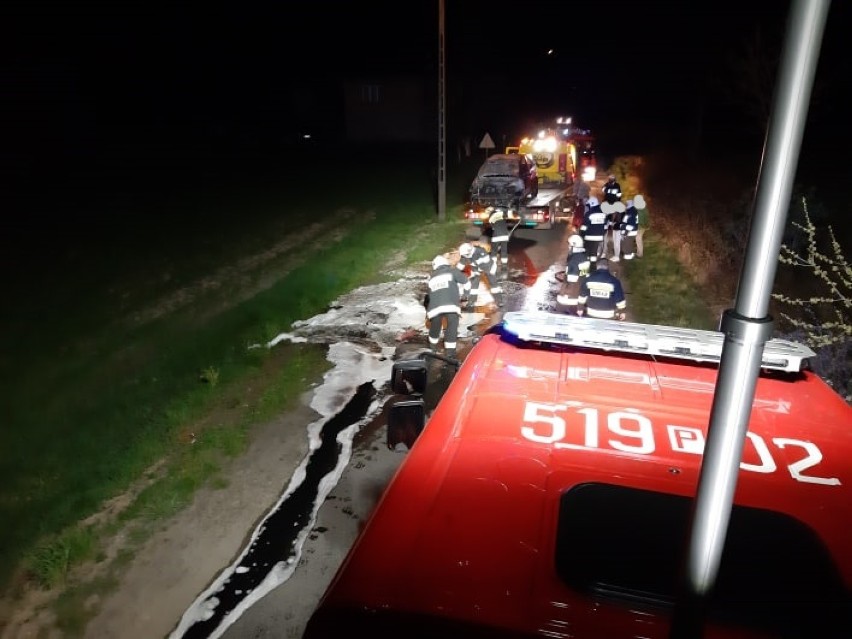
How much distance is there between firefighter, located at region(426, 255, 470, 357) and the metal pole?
591 centimetres

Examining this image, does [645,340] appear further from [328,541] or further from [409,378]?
[328,541]

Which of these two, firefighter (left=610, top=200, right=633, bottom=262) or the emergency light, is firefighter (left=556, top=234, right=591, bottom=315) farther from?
the emergency light

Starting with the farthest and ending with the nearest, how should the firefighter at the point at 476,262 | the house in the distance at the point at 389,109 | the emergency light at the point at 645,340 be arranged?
the house in the distance at the point at 389,109, the firefighter at the point at 476,262, the emergency light at the point at 645,340

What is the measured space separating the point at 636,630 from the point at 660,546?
598 millimetres

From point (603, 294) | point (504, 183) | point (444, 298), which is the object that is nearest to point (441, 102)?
point (504, 183)

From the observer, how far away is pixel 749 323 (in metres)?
1.23

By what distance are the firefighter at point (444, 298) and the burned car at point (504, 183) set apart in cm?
793

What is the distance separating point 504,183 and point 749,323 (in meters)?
14.5

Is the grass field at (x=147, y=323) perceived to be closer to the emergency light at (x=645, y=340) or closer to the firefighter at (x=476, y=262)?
the firefighter at (x=476, y=262)

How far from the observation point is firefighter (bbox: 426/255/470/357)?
23.7 ft

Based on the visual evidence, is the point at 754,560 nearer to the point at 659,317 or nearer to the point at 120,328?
the point at 659,317

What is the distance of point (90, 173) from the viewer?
A: 21.8 meters

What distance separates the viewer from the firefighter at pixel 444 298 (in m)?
7.22

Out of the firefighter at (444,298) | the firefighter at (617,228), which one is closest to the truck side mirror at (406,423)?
the firefighter at (444,298)
